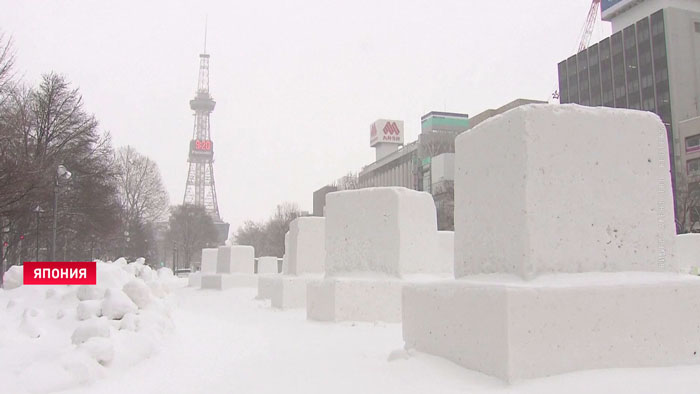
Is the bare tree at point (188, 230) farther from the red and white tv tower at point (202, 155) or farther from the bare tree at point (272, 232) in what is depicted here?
the red and white tv tower at point (202, 155)

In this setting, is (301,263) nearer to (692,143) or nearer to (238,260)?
(238,260)

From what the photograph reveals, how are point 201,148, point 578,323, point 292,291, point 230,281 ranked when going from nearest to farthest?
point 578,323, point 292,291, point 230,281, point 201,148

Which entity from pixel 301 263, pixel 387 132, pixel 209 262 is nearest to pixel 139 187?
pixel 209 262

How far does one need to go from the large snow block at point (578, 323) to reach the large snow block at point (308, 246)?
12.3 m

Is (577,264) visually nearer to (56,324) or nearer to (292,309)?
(56,324)

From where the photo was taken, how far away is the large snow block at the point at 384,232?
13.1 meters

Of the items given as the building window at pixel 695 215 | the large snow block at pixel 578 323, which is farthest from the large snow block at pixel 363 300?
the building window at pixel 695 215

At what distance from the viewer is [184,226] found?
6519 cm

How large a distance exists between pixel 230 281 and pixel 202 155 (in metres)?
95.1

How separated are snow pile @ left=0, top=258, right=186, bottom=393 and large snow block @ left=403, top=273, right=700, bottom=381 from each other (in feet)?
14.9

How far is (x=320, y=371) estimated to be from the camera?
7.38 m

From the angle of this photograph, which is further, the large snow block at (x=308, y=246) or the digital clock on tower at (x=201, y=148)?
the digital clock on tower at (x=201, y=148)

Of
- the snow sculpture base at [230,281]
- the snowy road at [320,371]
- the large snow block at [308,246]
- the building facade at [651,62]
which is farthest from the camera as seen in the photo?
the building facade at [651,62]

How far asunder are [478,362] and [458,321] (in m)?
0.60
